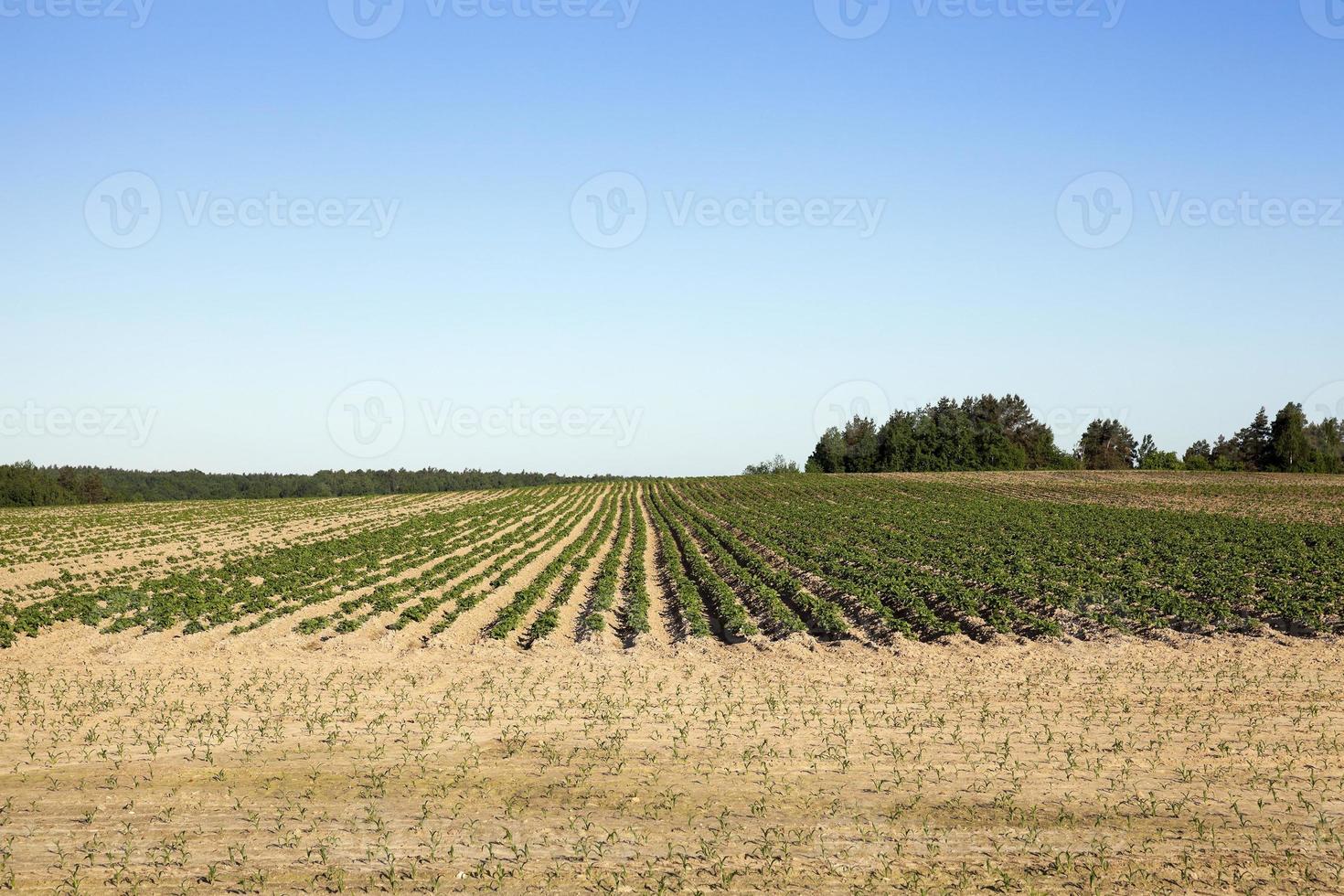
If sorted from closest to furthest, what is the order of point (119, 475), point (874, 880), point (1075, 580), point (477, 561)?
point (874, 880)
point (1075, 580)
point (477, 561)
point (119, 475)

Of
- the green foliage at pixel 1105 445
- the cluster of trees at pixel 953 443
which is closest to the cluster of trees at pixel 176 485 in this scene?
the cluster of trees at pixel 953 443

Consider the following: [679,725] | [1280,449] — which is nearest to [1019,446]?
[1280,449]

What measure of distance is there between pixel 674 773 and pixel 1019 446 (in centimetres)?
12789

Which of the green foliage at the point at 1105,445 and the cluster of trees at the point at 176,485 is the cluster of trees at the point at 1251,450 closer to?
the green foliage at the point at 1105,445

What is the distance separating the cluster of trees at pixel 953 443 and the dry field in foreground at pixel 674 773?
10699 cm

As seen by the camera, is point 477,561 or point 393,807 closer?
point 393,807

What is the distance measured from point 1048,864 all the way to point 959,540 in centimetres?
3372

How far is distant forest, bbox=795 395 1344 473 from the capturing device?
4456 inches

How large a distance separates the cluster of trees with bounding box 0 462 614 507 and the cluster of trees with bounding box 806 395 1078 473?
39.6 metres

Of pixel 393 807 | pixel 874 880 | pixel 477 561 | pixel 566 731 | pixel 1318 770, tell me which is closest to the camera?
pixel 874 880

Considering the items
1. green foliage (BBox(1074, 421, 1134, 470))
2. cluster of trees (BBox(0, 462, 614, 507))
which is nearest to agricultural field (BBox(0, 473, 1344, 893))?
cluster of trees (BBox(0, 462, 614, 507))

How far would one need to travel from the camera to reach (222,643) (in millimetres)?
21312

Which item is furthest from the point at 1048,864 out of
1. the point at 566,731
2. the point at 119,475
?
the point at 119,475

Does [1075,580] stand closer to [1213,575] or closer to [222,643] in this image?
[1213,575]
